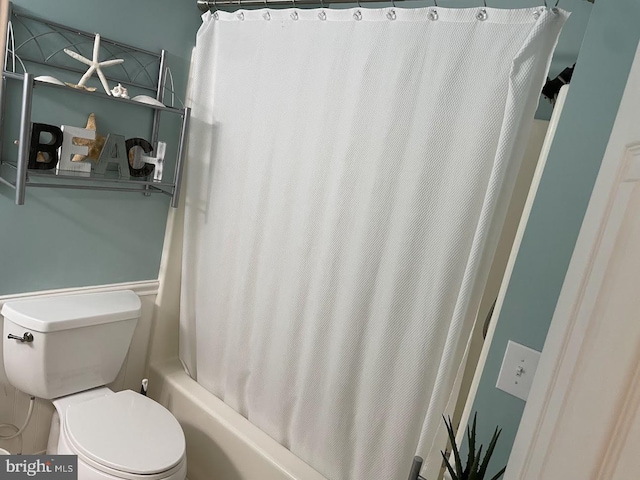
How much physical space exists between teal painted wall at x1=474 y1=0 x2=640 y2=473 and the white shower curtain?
0.16 metres

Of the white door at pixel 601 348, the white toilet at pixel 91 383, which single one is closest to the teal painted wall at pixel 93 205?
the white toilet at pixel 91 383

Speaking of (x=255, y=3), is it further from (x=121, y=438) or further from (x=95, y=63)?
(x=121, y=438)

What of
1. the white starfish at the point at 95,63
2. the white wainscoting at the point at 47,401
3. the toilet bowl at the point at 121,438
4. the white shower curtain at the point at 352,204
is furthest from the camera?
the white wainscoting at the point at 47,401

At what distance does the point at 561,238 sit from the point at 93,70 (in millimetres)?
1608

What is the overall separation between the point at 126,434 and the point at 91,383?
16.8 inches

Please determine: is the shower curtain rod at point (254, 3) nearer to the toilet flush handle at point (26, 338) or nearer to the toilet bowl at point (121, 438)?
the toilet flush handle at point (26, 338)

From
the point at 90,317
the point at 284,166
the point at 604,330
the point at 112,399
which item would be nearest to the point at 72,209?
the point at 90,317

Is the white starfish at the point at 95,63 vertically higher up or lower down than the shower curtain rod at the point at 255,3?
lower down

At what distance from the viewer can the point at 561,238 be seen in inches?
46.1

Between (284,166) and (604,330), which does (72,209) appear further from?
(604,330)

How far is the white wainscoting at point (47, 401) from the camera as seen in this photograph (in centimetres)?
198

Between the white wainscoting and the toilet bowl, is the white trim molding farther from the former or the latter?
the toilet bowl

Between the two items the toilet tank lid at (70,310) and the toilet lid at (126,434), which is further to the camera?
the toilet tank lid at (70,310)

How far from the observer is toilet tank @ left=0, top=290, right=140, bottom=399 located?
71.6 inches
